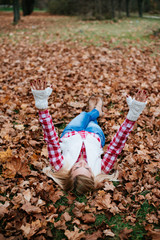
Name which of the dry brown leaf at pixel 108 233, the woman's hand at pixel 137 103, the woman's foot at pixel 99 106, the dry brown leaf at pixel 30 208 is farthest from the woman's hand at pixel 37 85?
the woman's foot at pixel 99 106

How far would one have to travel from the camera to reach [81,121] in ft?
10.7

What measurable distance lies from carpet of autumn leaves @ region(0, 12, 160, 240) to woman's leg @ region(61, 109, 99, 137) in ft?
1.07

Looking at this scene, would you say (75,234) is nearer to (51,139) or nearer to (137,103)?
(51,139)

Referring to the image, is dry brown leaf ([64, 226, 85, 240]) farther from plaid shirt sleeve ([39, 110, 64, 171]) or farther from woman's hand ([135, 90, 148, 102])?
woman's hand ([135, 90, 148, 102])

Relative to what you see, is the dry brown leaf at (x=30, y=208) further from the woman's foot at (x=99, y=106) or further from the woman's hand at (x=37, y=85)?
the woman's foot at (x=99, y=106)

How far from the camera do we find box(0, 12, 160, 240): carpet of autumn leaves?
6.99ft

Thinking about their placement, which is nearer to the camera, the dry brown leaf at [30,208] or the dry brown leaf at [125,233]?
the dry brown leaf at [125,233]

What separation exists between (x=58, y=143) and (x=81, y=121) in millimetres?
991

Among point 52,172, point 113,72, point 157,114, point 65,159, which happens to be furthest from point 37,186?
point 113,72

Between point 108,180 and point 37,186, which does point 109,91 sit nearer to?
point 108,180

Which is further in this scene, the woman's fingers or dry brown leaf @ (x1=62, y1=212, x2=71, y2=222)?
dry brown leaf @ (x1=62, y1=212, x2=71, y2=222)

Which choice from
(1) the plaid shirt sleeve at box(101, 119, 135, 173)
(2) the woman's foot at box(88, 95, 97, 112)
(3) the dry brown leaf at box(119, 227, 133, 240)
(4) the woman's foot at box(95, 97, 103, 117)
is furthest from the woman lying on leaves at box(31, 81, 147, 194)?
(2) the woman's foot at box(88, 95, 97, 112)

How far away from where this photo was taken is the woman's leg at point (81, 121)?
123 inches

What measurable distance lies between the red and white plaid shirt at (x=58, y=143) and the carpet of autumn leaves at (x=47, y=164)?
0.35m
